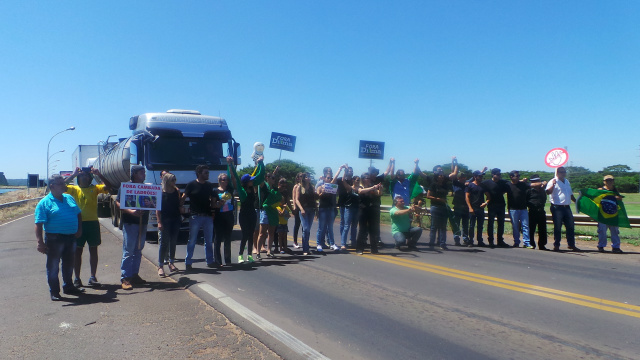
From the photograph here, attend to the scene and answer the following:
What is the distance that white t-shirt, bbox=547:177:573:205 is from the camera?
10.8 m

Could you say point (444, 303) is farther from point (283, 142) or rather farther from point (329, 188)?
point (283, 142)

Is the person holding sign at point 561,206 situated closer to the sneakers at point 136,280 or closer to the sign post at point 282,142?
the sign post at point 282,142

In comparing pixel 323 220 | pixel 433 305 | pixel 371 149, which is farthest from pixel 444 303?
pixel 371 149

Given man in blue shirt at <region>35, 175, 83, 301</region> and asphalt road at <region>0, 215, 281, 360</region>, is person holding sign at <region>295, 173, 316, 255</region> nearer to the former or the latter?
asphalt road at <region>0, 215, 281, 360</region>

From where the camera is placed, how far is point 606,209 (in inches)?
417

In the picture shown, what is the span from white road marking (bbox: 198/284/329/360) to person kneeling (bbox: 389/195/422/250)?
555 cm

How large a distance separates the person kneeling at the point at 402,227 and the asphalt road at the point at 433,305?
148cm

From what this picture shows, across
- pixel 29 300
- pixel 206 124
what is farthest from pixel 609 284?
pixel 206 124

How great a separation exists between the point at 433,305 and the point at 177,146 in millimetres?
9018

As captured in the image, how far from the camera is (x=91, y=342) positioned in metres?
4.52

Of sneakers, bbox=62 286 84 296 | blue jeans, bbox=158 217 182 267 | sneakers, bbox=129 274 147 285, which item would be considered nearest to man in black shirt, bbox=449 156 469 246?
blue jeans, bbox=158 217 182 267

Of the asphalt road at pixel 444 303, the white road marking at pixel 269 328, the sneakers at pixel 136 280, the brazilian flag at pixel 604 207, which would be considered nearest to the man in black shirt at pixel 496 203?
the brazilian flag at pixel 604 207

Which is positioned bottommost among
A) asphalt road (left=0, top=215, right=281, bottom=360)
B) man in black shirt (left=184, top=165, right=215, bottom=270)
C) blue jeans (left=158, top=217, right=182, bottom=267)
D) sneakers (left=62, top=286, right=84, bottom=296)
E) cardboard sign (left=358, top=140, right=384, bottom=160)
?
asphalt road (left=0, top=215, right=281, bottom=360)

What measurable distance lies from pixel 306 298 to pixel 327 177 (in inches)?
192
